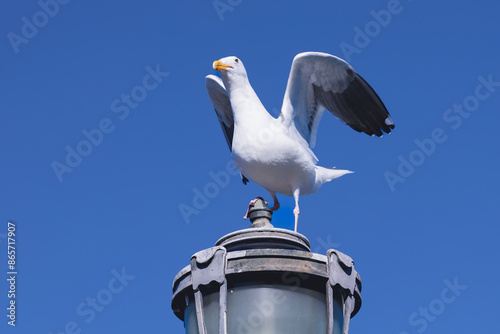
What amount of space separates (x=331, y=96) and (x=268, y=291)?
12.8 feet

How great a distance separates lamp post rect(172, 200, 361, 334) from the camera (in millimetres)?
4523

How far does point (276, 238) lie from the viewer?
4957mm

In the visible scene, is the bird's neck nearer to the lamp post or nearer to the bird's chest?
the bird's chest

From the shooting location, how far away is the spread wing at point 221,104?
29.1 ft

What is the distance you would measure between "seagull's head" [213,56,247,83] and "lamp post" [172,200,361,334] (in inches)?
114

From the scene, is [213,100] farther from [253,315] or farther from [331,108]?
[253,315]

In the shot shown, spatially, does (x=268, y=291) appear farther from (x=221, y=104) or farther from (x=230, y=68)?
(x=221, y=104)

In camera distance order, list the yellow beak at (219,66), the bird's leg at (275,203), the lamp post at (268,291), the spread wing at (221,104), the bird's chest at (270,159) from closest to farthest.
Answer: the lamp post at (268,291), the bird's chest at (270,159), the bird's leg at (275,203), the yellow beak at (219,66), the spread wing at (221,104)

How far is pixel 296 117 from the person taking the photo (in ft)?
25.8

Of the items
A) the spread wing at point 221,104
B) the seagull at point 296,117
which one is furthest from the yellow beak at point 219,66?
the spread wing at point 221,104

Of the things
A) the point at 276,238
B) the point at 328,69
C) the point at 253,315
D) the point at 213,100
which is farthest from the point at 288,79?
the point at 253,315

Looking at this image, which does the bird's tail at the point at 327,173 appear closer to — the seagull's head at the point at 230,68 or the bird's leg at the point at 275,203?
the bird's leg at the point at 275,203

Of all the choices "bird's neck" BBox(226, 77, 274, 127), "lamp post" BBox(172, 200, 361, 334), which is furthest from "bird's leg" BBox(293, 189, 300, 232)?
"lamp post" BBox(172, 200, 361, 334)

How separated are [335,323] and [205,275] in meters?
0.88
